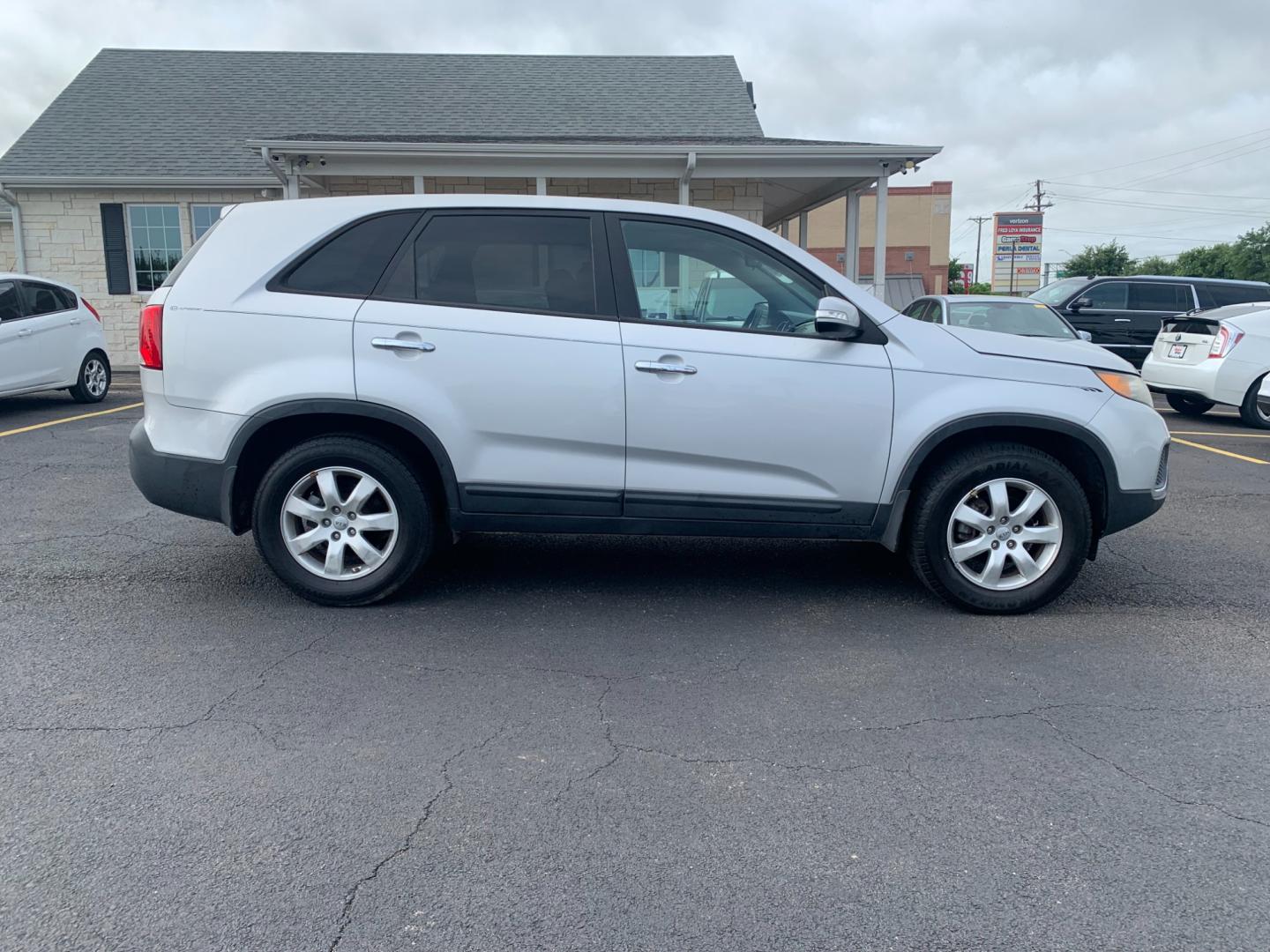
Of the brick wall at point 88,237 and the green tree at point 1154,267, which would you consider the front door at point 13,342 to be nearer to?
the brick wall at point 88,237

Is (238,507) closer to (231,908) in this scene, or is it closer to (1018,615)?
(231,908)

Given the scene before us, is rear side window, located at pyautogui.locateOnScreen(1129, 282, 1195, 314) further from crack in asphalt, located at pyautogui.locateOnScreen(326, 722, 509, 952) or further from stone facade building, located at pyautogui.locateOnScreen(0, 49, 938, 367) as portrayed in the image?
crack in asphalt, located at pyautogui.locateOnScreen(326, 722, 509, 952)

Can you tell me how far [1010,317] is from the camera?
12.2 meters

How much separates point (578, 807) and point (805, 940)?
84cm

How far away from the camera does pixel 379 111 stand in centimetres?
1864

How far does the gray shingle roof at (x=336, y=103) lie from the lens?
17.7 meters

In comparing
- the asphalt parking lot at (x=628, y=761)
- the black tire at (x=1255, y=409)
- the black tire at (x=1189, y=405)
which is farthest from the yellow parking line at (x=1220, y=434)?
the asphalt parking lot at (x=628, y=761)

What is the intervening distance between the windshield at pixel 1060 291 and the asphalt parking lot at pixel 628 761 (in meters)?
11.5

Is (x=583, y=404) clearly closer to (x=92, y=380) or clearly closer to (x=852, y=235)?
(x=92, y=380)

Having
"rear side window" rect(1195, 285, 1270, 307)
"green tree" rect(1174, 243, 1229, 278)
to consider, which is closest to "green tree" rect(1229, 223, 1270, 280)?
"green tree" rect(1174, 243, 1229, 278)

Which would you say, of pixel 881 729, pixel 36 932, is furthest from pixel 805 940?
pixel 36 932

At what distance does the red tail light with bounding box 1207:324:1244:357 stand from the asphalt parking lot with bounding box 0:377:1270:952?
7.34 metres

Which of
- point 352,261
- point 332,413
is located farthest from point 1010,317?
point 332,413

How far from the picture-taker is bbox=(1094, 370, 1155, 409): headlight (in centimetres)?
480
